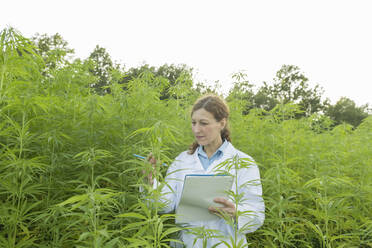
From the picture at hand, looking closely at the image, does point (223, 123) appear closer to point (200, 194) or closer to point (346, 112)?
point (200, 194)

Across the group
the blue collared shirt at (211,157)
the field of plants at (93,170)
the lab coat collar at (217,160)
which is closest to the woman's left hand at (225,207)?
the field of plants at (93,170)

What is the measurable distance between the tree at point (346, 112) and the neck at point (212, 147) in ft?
97.4

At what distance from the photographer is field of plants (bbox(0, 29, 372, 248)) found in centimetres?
151

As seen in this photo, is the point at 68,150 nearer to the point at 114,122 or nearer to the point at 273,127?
the point at 114,122

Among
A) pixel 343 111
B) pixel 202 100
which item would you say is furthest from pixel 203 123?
pixel 343 111

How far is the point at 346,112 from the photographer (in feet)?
95.4

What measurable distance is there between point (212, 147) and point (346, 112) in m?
31.4

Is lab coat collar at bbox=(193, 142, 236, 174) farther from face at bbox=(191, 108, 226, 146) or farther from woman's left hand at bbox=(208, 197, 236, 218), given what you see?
woman's left hand at bbox=(208, 197, 236, 218)

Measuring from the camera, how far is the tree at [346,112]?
93.1 feet

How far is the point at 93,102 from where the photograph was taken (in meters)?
2.26

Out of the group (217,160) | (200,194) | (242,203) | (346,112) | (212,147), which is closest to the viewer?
(200,194)

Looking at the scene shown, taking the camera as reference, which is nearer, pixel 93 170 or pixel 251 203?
pixel 251 203

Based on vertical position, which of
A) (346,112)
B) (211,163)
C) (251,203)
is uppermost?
(346,112)

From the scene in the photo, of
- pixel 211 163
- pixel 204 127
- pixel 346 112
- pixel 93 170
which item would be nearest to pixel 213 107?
pixel 204 127
